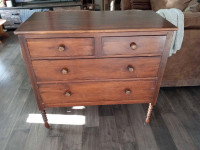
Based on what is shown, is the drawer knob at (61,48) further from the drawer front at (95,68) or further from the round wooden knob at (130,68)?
the round wooden knob at (130,68)

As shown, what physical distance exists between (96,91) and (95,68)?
0.65 ft

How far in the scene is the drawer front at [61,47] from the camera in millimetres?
945

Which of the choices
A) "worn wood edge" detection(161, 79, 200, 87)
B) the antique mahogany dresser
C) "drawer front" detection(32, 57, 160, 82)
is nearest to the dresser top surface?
the antique mahogany dresser

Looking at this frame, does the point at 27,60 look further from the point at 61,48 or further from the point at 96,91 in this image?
the point at 96,91

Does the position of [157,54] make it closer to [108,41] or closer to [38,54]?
[108,41]

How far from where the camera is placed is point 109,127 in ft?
4.64

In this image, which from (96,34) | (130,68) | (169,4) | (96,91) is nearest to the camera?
(96,34)

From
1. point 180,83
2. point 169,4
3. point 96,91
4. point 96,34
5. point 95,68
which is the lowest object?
point 180,83

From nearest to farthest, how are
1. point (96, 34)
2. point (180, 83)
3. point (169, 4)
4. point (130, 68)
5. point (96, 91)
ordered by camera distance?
point (96, 34) < point (130, 68) < point (96, 91) < point (180, 83) < point (169, 4)

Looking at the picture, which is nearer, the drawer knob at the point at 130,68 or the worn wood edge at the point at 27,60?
the worn wood edge at the point at 27,60

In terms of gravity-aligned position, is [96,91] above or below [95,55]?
below

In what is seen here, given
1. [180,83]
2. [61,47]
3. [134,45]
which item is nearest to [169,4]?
[180,83]

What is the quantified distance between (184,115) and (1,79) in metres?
2.10

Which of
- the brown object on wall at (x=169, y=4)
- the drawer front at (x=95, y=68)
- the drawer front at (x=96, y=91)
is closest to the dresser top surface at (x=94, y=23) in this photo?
the drawer front at (x=95, y=68)
